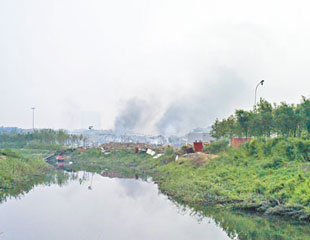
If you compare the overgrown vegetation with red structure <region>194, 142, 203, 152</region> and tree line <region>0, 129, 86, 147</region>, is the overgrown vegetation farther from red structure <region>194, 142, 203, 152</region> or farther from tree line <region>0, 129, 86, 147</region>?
red structure <region>194, 142, 203, 152</region>

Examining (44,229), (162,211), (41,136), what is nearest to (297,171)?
(162,211)

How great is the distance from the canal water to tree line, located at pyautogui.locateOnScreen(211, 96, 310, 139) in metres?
11.4

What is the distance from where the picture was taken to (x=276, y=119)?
2562 centimetres

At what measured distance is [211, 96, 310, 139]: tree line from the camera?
943 inches

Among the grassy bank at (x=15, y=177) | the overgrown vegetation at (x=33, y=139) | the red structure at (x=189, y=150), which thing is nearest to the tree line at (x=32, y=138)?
the overgrown vegetation at (x=33, y=139)

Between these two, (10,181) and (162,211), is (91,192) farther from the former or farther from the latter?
(162,211)

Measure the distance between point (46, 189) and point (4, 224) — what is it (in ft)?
37.2

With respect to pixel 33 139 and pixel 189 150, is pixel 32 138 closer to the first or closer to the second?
pixel 33 139

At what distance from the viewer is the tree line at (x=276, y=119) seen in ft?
78.6

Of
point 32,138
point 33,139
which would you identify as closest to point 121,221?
point 32,138

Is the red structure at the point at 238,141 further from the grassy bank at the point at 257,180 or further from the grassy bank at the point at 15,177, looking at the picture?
the grassy bank at the point at 15,177

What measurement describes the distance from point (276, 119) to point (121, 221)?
15955mm

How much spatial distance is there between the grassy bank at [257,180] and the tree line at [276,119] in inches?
127

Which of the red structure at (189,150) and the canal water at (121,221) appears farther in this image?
the red structure at (189,150)
